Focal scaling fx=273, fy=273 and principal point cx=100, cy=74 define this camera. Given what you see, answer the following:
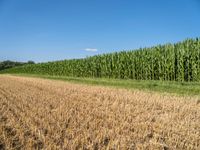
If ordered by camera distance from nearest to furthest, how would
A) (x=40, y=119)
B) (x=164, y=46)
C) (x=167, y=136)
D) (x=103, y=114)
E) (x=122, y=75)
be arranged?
(x=167, y=136) < (x=40, y=119) < (x=103, y=114) < (x=164, y=46) < (x=122, y=75)

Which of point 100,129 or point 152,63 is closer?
point 100,129

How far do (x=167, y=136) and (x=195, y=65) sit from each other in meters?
16.8

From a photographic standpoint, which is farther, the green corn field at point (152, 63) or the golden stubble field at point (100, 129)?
the green corn field at point (152, 63)

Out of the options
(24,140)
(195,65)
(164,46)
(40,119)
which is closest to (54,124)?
(40,119)

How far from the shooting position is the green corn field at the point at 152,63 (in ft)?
70.9

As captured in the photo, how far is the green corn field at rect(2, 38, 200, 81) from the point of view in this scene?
2162 cm

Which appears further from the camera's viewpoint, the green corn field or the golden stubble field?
the green corn field

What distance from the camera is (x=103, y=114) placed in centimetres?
741

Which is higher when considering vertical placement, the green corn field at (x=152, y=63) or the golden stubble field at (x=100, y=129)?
the green corn field at (x=152, y=63)

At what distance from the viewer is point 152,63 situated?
25.6 metres

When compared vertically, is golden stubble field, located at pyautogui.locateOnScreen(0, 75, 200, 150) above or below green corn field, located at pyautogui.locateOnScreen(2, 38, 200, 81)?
below

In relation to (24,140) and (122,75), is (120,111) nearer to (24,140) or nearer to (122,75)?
(24,140)

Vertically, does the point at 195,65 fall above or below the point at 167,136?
above

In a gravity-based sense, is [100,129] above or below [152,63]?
below
